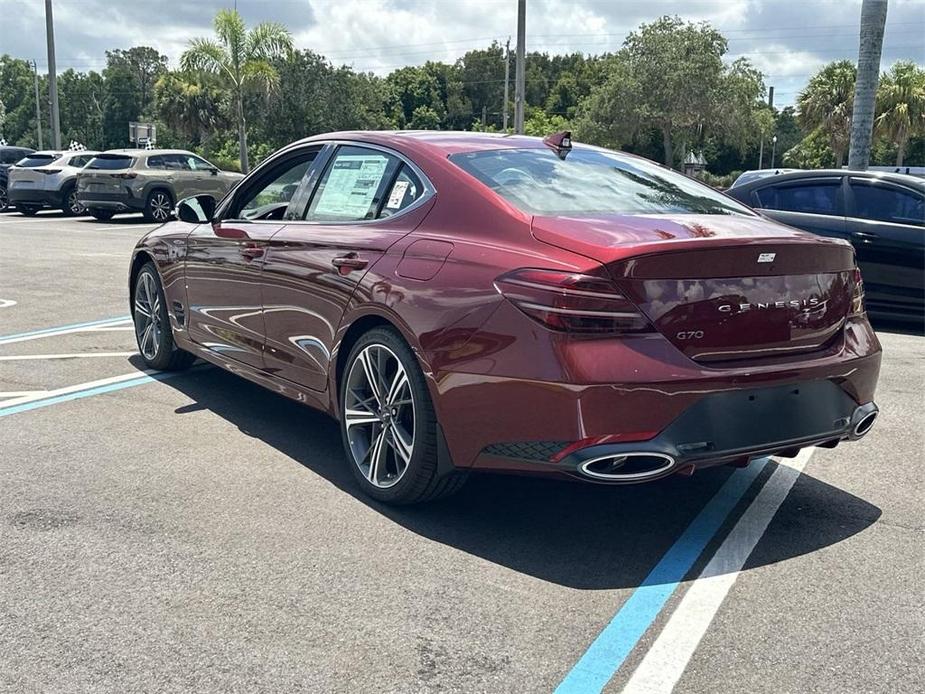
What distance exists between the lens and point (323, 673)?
8.85 ft

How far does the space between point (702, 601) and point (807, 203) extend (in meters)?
6.97

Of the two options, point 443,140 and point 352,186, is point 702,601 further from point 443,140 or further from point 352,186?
point 352,186

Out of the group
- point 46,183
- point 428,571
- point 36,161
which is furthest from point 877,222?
point 36,161

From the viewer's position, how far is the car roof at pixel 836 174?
29.1 feet

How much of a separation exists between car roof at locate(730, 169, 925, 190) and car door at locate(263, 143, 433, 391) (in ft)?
20.0

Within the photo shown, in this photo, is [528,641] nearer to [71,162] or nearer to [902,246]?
[902,246]

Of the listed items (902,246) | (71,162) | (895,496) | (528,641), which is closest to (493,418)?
(528,641)

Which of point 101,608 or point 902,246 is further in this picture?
point 902,246

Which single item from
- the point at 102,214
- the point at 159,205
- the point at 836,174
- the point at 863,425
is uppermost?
the point at 836,174

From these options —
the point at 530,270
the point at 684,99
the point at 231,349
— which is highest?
the point at 684,99

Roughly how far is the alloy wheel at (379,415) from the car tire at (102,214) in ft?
60.7

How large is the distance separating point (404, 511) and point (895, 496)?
7.20 feet

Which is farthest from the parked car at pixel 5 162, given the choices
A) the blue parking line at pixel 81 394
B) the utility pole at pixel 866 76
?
the blue parking line at pixel 81 394

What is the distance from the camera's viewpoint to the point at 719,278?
3389mm
